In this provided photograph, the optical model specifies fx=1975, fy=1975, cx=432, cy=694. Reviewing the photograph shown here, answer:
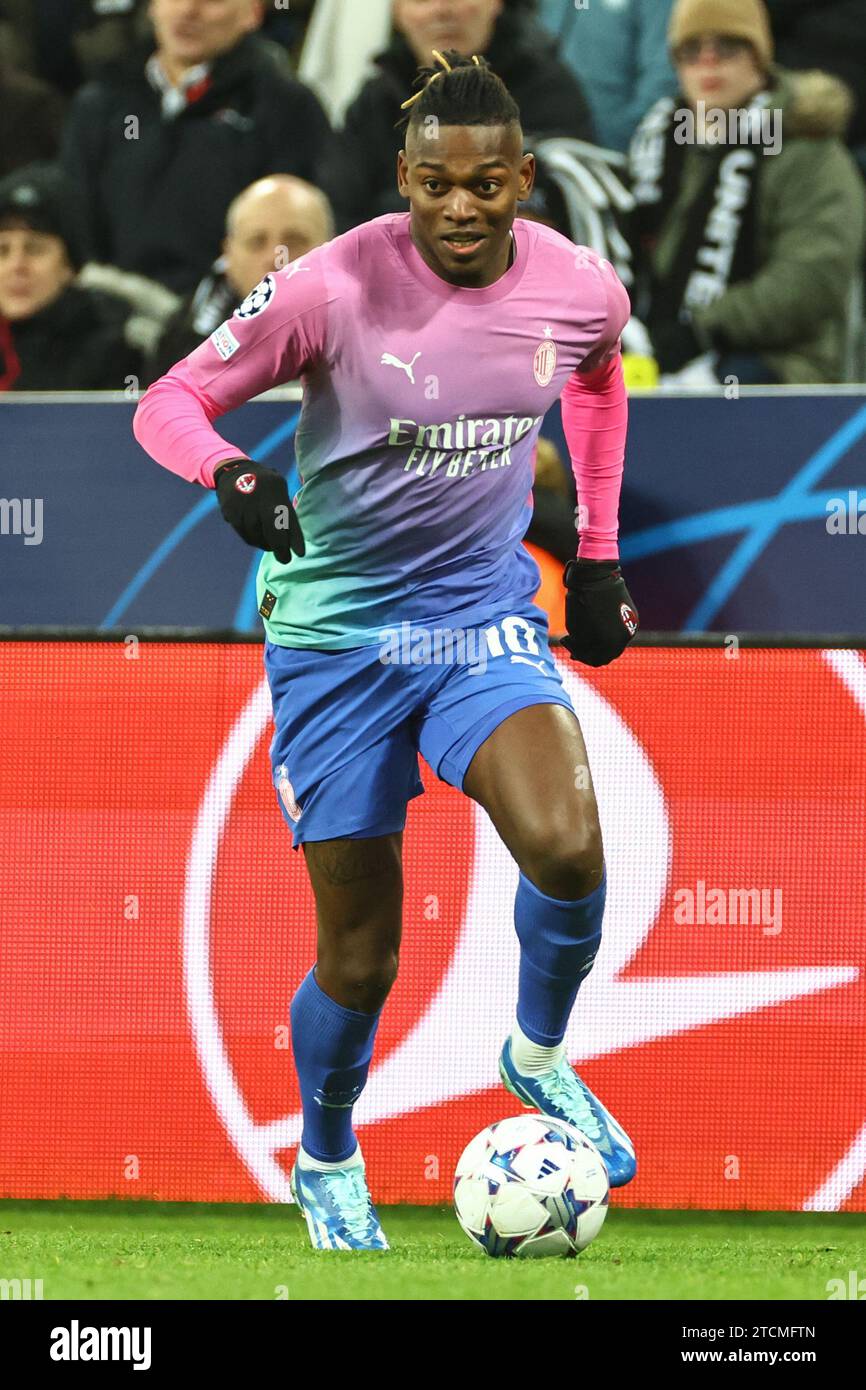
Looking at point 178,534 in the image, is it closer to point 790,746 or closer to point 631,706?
point 631,706

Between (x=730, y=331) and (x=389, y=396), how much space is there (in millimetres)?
3307

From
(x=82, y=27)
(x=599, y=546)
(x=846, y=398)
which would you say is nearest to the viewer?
(x=599, y=546)

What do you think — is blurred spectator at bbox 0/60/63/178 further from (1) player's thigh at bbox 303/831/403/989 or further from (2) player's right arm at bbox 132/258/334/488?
(1) player's thigh at bbox 303/831/403/989

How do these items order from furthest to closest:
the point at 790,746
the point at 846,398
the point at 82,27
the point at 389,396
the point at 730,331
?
the point at 82,27
the point at 730,331
the point at 846,398
the point at 790,746
the point at 389,396

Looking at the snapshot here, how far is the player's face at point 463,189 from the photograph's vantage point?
382 cm

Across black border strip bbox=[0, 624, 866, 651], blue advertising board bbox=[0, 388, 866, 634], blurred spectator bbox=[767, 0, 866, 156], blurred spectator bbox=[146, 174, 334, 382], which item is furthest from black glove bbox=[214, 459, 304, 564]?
blurred spectator bbox=[767, 0, 866, 156]

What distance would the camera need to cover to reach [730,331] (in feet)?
22.9

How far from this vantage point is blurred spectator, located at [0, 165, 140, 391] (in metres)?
7.25

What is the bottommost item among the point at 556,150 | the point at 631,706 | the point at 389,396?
the point at 631,706

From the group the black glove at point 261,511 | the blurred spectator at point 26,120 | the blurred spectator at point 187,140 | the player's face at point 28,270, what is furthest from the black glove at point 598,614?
the blurred spectator at point 26,120

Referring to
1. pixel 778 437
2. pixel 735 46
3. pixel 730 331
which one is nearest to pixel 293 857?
pixel 778 437

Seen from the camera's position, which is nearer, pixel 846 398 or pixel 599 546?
pixel 599 546

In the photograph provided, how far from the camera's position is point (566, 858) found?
3.79 metres

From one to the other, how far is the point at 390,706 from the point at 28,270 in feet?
13.0
